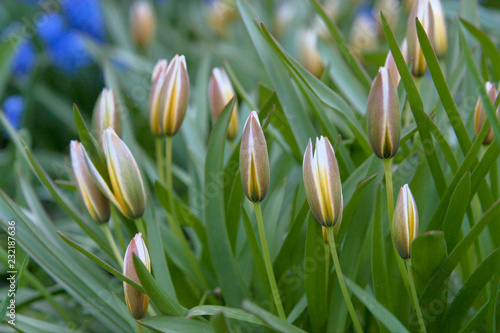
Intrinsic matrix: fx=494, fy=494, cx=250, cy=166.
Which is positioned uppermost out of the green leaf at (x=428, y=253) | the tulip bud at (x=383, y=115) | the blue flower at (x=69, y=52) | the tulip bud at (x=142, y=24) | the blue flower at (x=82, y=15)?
the blue flower at (x=82, y=15)

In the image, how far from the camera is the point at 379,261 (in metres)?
0.61

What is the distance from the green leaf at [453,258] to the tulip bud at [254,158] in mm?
232

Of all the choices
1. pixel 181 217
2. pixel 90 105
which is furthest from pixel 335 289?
pixel 90 105

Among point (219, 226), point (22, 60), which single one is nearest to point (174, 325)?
point (219, 226)

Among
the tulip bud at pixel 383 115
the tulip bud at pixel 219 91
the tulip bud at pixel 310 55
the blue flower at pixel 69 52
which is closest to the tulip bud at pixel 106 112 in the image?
the tulip bud at pixel 219 91

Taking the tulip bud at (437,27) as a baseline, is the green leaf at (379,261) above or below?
below

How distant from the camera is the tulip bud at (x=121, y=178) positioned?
2.04 ft

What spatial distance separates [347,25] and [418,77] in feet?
4.11

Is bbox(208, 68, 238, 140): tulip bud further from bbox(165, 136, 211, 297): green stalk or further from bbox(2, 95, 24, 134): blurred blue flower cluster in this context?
bbox(2, 95, 24, 134): blurred blue flower cluster

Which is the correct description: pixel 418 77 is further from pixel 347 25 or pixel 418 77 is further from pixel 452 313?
pixel 347 25

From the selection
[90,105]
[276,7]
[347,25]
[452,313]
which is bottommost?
[452,313]

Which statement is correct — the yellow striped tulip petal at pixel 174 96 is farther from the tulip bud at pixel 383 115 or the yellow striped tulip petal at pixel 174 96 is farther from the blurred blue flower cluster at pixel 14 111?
the blurred blue flower cluster at pixel 14 111

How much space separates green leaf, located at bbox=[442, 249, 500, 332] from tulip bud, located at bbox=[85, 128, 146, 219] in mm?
430

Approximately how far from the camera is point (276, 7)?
2.14m
